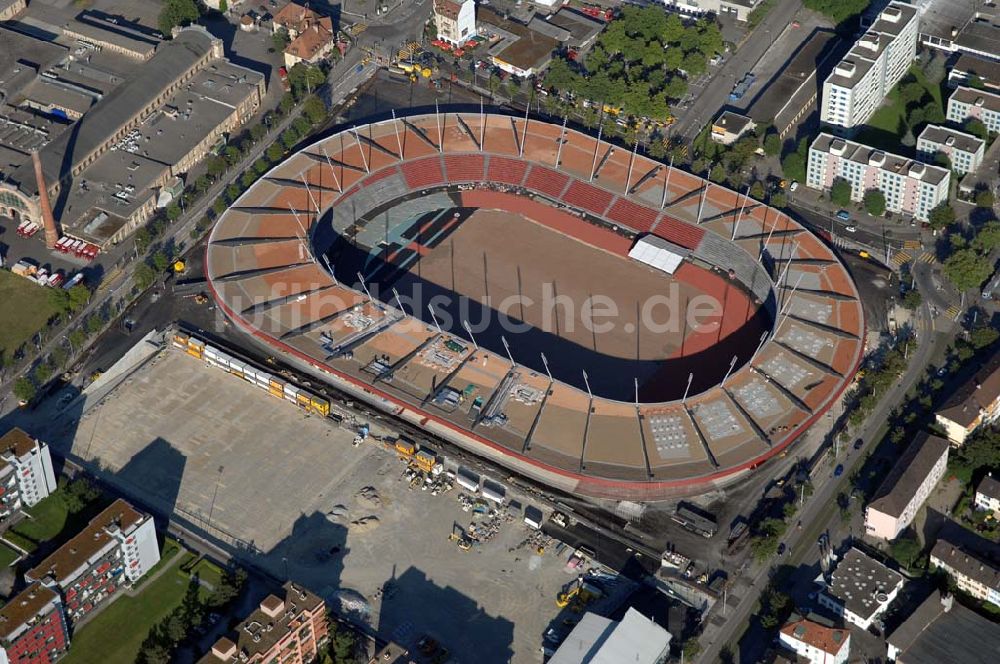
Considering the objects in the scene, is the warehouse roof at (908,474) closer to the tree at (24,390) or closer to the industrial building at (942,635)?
the industrial building at (942,635)

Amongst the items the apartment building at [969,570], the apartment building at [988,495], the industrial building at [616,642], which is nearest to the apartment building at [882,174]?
the apartment building at [988,495]

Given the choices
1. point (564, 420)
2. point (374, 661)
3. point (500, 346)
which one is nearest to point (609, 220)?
point (500, 346)

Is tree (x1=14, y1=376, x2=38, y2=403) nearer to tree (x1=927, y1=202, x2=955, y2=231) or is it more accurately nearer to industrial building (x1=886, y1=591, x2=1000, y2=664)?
industrial building (x1=886, y1=591, x2=1000, y2=664)

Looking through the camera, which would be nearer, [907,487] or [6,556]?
[6,556]

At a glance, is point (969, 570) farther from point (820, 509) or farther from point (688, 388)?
point (688, 388)

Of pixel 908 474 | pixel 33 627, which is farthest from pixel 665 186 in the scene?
pixel 33 627
